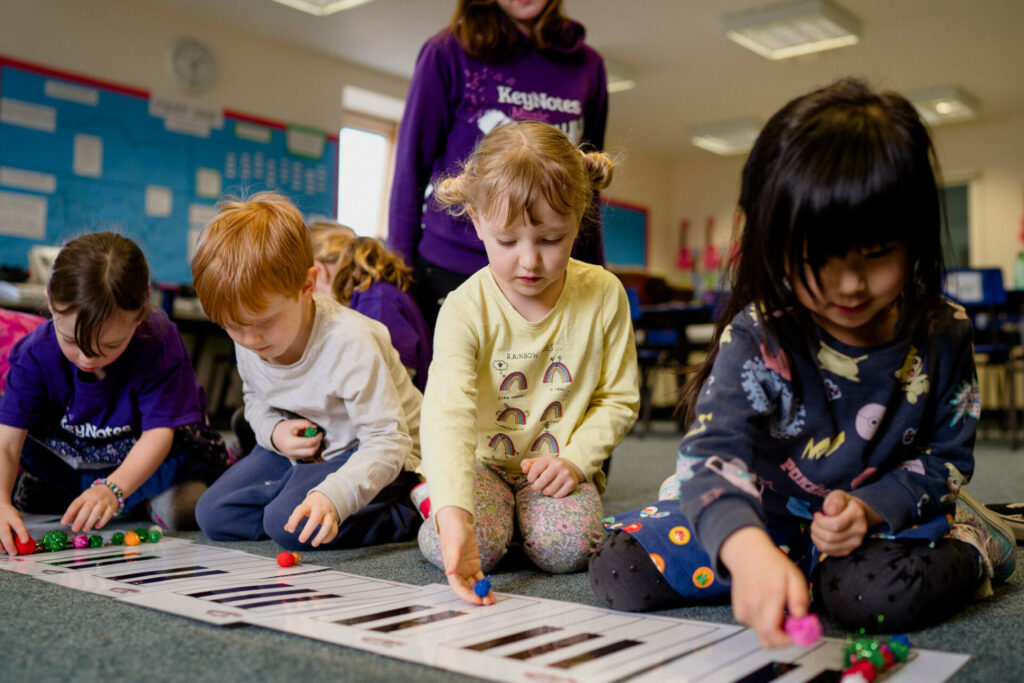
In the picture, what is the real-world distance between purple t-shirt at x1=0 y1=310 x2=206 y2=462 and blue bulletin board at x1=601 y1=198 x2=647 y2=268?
586 centimetres

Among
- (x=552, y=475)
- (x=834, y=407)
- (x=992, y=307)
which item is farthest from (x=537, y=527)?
(x=992, y=307)

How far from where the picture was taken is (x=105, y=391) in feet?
4.95

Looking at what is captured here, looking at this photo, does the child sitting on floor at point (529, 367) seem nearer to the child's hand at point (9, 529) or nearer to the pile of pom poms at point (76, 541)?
the pile of pom poms at point (76, 541)

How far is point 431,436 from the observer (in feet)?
3.66

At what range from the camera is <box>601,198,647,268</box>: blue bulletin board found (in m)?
7.34

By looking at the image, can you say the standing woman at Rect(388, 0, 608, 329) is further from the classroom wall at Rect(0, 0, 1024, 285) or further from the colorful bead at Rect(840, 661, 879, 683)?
the colorful bead at Rect(840, 661, 879, 683)

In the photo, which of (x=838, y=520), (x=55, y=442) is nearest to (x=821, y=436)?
(x=838, y=520)

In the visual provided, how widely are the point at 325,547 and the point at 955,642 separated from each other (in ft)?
3.01

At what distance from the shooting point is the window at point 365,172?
5.57 meters

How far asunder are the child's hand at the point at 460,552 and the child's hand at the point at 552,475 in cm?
19

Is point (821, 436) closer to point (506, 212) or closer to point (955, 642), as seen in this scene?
point (955, 642)

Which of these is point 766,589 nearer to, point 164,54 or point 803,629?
point 803,629

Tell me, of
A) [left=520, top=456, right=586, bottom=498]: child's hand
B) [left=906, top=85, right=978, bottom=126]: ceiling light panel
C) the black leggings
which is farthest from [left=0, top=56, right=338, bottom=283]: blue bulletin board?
[left=906, top=85, right=978, bottom=126]: ceiling light panel

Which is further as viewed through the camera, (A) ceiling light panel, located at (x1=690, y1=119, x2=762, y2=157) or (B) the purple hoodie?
(A) ceiling light panel, located at (x1=690, y1=119, x2=762, y2=157)
